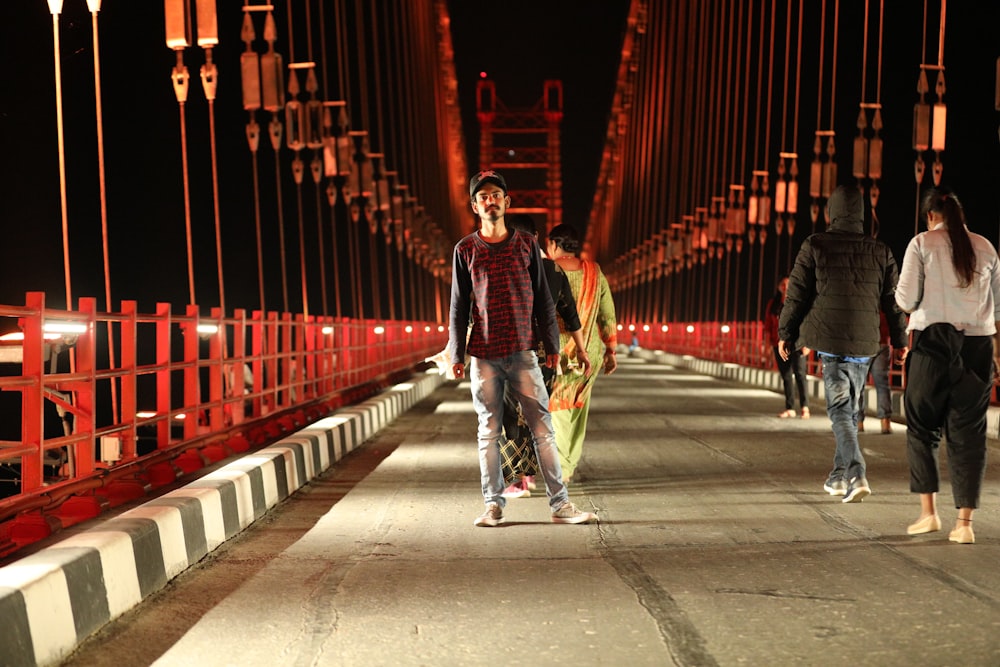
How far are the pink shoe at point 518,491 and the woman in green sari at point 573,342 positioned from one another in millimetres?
269

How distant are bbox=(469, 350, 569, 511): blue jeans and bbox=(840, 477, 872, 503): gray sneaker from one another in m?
1.68

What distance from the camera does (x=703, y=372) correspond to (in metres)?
35.4

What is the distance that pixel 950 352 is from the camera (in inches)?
254

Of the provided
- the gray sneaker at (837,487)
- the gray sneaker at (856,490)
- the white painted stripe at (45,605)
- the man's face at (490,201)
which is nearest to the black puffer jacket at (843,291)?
the gray sneaker at (856,490)

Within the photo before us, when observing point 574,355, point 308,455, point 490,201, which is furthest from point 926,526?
point 308,455

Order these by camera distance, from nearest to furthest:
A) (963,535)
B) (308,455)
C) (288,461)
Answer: (963,535), (288,461), (308,455)

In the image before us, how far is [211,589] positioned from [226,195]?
311 ft

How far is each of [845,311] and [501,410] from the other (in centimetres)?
208

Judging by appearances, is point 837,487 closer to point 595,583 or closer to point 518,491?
point 518,491

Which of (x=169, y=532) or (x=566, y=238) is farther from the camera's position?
(x=566, y=238)

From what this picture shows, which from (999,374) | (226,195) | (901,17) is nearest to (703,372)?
(999,374)

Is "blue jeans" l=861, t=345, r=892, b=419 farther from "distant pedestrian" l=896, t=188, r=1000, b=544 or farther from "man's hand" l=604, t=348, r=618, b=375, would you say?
"distant pedestrian" l=896, t=188, r=1000, b=544

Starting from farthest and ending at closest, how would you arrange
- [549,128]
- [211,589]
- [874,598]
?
[549,128]
[211,589]
[874,598]

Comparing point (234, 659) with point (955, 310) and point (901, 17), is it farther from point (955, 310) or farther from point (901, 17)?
point (901, 17)
